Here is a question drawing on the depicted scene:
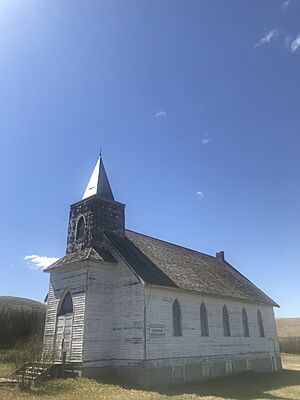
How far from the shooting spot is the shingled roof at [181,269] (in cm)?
2470

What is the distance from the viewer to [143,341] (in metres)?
21.6

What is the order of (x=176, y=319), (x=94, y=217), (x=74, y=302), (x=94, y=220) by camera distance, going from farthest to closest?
(x=94, y=217), (x=94, y=220), (x=176, y=319), (x=74, y=302)

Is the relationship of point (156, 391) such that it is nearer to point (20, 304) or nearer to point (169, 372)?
point (169, 372)

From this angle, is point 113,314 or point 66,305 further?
point 66,305

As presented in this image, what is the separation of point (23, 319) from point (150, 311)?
28272 mm

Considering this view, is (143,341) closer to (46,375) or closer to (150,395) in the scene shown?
(150,395)

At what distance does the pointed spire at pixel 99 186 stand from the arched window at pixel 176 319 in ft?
30.4

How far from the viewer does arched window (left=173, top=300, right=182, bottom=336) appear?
24.0 meters

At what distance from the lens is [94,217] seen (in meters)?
26.4

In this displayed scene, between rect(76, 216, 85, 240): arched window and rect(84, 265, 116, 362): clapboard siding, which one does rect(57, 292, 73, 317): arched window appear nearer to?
rect(84, 265, 116, 362): clapboard siding

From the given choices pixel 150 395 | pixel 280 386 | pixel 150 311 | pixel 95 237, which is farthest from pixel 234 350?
pixel 95 237

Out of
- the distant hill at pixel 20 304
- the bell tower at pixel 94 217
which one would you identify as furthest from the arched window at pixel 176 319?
the distant hill at pixel 20 304

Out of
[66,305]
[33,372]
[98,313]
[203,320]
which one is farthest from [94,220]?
[203,320]

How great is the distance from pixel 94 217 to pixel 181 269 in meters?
7.85
